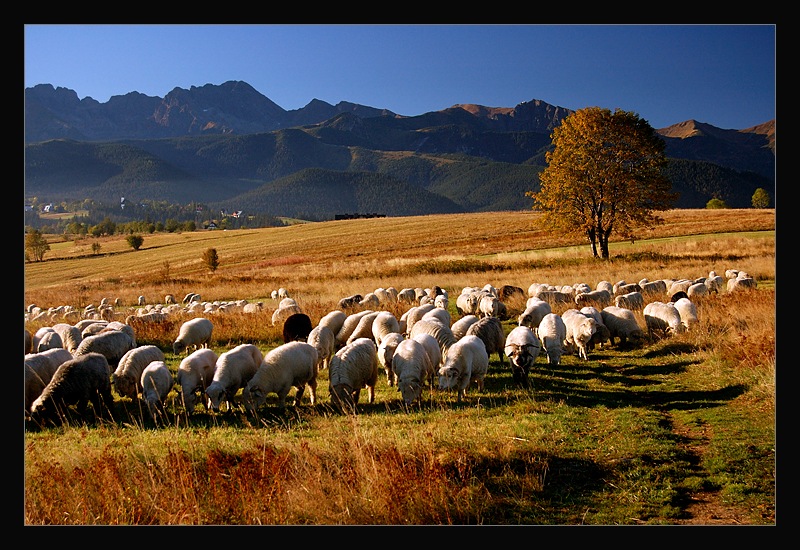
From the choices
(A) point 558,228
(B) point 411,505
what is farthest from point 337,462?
(A) point 558,228

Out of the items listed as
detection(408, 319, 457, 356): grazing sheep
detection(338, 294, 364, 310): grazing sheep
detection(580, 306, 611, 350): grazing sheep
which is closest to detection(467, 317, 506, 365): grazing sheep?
detection(408, 319, 457, 356): grazing sheep

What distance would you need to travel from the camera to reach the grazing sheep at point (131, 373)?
38.9 feet

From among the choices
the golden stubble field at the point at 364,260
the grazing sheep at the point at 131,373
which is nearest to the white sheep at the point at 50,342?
the grazing sheep at the point at 131,373

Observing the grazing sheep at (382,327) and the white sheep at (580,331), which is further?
the grazing sheep at (382,327)

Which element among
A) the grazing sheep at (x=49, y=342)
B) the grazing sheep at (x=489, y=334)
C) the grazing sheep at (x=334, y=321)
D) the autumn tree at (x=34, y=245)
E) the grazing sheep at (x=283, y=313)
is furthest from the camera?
the autumn tree at (x=34, y=245)

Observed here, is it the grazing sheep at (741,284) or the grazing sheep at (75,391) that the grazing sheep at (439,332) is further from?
the grazing sheep at (741,284)

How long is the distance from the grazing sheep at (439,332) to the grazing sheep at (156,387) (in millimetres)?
5541

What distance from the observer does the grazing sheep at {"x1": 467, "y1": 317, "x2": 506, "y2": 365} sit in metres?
14.4

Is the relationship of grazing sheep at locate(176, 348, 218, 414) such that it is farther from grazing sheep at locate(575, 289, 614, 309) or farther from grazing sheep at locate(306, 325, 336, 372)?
grazing sheep at locate(575, 289, 614, 309)

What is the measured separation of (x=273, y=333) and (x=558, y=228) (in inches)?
1051

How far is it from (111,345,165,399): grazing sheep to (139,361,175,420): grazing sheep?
31.2 inches

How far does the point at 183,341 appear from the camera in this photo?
17172mm

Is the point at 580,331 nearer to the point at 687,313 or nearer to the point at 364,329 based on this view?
the point at 687,313
